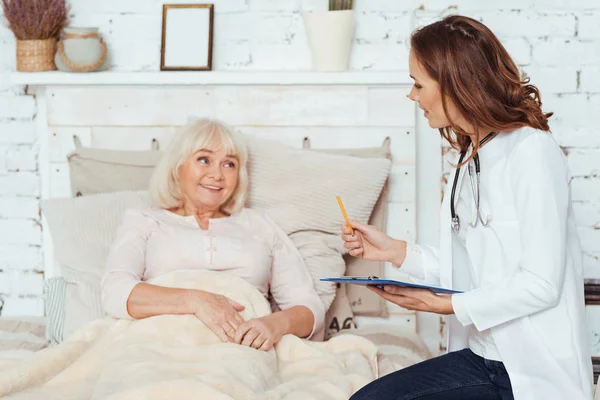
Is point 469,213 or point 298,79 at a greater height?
point 298,79

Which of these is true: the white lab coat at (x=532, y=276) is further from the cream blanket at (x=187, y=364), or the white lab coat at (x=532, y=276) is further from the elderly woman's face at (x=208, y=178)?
the elderly woman's face at (x=208, y=178)

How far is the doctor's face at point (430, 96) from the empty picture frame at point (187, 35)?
44.7 inches

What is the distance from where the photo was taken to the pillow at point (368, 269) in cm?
250

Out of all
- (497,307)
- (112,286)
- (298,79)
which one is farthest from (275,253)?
(497,307)

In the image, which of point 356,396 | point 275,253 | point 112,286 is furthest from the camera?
point 275,253

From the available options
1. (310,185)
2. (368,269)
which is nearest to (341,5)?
(310,185)

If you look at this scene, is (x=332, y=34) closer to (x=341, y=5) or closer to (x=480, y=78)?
(x=341, y=5)

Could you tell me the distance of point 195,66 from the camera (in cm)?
267

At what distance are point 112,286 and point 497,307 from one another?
41.7 inches

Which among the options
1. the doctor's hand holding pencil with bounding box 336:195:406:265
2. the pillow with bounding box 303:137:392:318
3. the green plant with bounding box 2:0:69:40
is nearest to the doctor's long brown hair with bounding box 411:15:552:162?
the doctor's hand holding pencil with bounding box 336:195:406:265

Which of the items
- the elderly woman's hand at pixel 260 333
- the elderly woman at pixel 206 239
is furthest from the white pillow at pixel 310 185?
the elderly woman's hand at pixel 260 333

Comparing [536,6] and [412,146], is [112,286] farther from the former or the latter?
[536,6]

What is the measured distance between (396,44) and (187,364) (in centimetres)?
145

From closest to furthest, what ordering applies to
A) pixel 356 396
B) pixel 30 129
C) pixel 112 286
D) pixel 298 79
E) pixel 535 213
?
1. pixel 535 213
2. pixel 356 396
3. pixel 112 286
4. pixel 298 79
5. pixel 30 129
